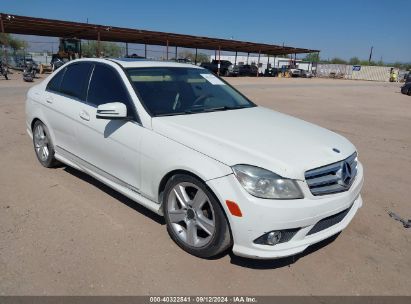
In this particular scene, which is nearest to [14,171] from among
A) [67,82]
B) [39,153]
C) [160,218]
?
[39,153]

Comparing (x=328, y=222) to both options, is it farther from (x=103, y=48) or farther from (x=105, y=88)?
(x=103, y=48)

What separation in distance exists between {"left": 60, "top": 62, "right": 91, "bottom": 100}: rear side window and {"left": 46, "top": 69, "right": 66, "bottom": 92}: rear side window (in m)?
0.10

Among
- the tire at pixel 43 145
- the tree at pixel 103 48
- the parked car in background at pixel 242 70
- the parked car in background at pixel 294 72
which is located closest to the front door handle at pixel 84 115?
the tire at pixel 43 145

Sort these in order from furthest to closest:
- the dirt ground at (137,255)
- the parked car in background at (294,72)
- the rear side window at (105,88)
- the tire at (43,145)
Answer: the parked car in background at (294,72)
the tire at (43,145)
the rear side window at (105,88)
the dirt ground at (137,255)

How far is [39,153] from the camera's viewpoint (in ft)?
17.7

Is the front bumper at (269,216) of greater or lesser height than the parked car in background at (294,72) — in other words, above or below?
above

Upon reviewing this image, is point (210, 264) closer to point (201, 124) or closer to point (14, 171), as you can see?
point (201, 124)

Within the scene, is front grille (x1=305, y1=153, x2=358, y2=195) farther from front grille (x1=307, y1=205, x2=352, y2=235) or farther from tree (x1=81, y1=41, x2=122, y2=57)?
tree (x1=81, y1=41, x2=122, y2=57)

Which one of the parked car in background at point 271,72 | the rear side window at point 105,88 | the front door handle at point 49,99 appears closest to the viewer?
the rear side window at point 105,88

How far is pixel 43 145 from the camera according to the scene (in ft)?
17.3

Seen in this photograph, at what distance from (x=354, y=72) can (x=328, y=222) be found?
217ft

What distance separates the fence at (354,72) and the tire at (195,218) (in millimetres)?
63828

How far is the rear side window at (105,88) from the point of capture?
3886 millimetres

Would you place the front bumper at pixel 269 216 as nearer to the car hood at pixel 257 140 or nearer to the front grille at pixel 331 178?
the front grille at pixel 331 178
